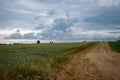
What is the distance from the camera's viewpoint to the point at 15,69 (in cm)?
1588

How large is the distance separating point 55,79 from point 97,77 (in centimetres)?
294

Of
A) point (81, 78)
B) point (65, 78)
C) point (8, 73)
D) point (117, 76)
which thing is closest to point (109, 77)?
point (117, 76)

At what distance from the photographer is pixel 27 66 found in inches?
663

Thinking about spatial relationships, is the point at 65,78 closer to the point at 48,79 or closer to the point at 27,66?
the point at 48,79

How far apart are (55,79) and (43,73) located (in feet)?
3.76

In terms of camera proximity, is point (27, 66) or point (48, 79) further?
point (27, 66)

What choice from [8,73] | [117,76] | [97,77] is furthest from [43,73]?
[117,76]

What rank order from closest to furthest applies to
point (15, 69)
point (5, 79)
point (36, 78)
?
point (5, 79) → point (36, 78) → point (15, 69)

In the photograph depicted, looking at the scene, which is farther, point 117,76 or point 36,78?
point 117,76

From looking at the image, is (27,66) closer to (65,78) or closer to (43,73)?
(43,73)

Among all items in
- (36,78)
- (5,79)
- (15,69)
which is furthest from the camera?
(15,69)

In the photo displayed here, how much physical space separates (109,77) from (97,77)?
822 mm

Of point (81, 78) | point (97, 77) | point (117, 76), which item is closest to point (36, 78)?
point (81, 78)

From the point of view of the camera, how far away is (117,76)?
16141 millimetres
